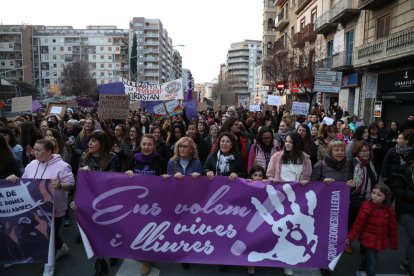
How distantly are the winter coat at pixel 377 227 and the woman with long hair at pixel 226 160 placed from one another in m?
1.56

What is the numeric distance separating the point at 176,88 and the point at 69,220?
369 inches

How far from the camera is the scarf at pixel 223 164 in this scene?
4738mm

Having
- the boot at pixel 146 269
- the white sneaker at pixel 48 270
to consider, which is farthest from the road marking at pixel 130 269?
the white sneaker at pixel 48 270

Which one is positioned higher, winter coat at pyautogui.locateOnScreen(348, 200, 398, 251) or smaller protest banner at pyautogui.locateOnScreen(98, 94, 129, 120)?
smaller protest banner at pyautogui.locateOnScreen(98, 94, 129, 120)

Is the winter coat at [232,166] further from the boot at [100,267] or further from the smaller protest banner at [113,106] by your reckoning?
the smaller protest banner at [113,106]

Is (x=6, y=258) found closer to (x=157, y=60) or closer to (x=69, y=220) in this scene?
(x=69, y=220)

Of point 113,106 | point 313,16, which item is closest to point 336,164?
point 113,106

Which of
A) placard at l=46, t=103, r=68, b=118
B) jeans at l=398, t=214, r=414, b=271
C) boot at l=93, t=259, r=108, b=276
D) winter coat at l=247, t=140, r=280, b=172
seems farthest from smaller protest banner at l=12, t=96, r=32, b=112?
jeans at l=398, t=214, r=414, b=271

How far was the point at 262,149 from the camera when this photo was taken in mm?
5797

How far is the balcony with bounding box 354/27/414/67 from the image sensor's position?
14.3m

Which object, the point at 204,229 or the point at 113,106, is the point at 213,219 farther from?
the point at 113,106

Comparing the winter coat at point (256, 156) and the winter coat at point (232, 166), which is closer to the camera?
the winter coat at point (232, 166)

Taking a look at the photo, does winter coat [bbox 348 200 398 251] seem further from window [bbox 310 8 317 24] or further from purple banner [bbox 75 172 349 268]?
window [bbox 310 8 317 24]

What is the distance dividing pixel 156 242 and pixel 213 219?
2.36ft
